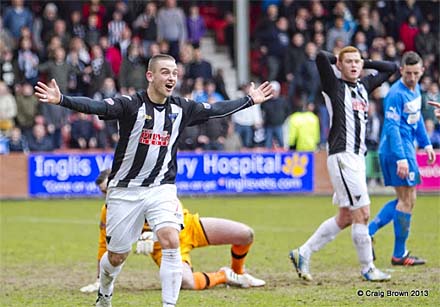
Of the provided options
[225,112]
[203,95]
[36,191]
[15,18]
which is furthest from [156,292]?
[15,18]

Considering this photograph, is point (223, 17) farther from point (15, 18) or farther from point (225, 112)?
point (225, 112)

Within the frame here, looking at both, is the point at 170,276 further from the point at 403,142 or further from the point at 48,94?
the point at 403,142

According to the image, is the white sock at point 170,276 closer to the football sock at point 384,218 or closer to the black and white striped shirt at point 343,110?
the black and white striped shirt at point 343,110

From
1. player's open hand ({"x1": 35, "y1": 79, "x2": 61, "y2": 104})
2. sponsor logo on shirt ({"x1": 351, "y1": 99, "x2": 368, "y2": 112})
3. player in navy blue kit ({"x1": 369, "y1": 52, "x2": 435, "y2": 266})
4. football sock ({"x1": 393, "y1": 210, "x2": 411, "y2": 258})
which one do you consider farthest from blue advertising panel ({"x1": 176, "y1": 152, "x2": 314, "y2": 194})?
player's open hand ({"x1": 35, "y1": 79, "x2": 61, "y2": 104})

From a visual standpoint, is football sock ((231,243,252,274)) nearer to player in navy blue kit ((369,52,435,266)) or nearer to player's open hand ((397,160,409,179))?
player's open hand ((397,160,409,179))

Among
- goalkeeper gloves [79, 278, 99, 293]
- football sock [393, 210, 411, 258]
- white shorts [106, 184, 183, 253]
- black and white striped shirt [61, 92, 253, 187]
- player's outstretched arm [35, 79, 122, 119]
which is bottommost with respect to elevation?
goalkeeper gloves [79, 278, 99, 293]

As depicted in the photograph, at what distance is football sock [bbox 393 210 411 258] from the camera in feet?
38.1

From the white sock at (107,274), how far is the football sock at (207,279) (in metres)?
1.47

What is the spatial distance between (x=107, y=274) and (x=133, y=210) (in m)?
0.68

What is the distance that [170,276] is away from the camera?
823cm

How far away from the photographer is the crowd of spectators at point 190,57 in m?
23.1

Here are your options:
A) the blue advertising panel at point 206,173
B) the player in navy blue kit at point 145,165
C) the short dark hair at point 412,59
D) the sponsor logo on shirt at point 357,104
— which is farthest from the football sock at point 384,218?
the blue advertising panel at point 206,173

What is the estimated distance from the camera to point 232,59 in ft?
94.7

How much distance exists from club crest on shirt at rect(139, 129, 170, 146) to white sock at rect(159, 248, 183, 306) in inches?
37.0
